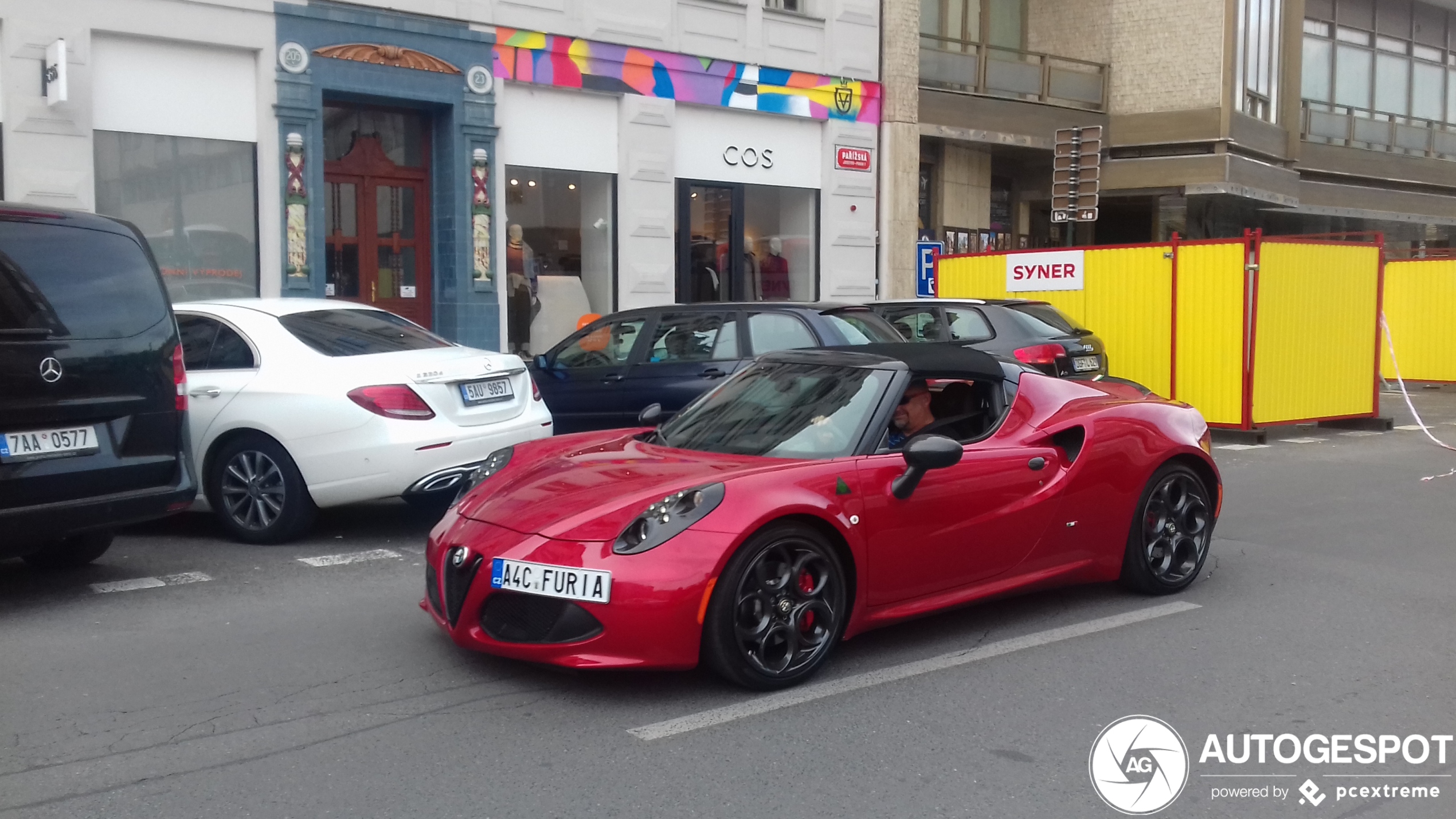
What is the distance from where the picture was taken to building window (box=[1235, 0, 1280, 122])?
81.3 feet

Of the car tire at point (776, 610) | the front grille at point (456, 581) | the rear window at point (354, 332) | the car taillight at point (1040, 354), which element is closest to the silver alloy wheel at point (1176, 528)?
the car tire at point (776, 610)

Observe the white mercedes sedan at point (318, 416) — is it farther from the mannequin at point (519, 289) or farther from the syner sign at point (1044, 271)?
the syner sign at point (1044, 271)

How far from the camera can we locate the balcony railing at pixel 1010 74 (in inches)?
891

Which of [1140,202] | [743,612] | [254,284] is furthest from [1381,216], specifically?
[743,612]

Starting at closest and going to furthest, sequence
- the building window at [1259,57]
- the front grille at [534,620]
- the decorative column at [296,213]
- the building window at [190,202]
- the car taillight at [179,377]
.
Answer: the front grille at [534,620] < the car taillight at [179,377] < the building window at [190,202] < the decorative column at [296,213] < the building window at [1259,57]

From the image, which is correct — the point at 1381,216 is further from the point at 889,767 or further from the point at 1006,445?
the point at 889,767

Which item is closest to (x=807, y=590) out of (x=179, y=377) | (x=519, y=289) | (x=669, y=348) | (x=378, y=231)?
(x=179, y=377)

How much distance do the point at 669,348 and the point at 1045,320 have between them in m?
4.04

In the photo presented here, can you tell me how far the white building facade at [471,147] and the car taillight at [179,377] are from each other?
24.7 feet

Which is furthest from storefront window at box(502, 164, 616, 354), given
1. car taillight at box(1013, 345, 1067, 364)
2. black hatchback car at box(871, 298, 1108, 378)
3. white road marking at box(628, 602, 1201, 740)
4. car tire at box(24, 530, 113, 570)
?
white road marking at box(628, 602, 1201, 740)

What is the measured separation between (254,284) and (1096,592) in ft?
36.3

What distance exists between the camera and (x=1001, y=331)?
1232cm

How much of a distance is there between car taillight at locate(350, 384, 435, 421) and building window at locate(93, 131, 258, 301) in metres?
7.25

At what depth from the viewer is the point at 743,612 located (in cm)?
500
